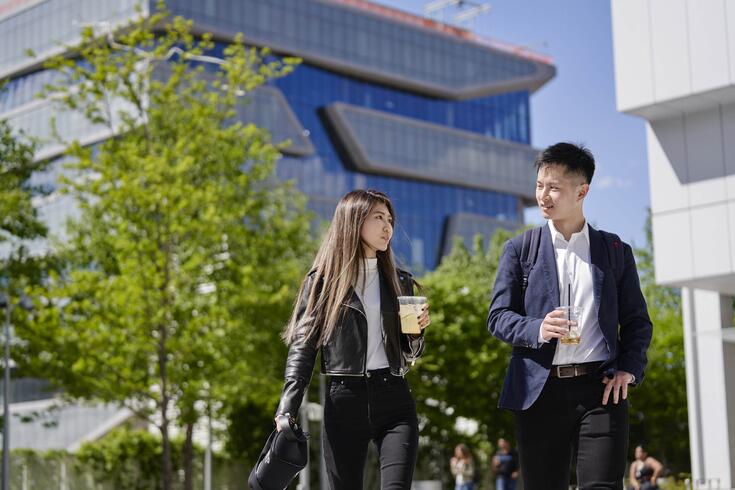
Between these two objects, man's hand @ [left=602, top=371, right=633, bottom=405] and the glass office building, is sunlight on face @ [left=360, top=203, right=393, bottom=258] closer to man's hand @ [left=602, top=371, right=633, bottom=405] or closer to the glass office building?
man's hand @ [left=602, top=371, right=633, bottom=405]

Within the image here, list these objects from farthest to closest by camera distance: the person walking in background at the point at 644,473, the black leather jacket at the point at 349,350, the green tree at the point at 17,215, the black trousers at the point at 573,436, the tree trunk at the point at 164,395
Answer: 1. the green tree at the point at 17,215
2. the tree trunk at the point at 164,395
3. the person walking in background at the point at 644,473
4. the black leather jacket at the point at 349,350
5. the black trousers at the point at 573,436

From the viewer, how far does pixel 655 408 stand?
138 feet

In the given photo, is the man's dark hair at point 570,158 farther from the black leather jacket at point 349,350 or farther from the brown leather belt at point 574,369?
the black leather jacket at point 349,350

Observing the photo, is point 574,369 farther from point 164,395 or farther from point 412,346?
point 164,395

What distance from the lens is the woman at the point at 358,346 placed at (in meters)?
5.65

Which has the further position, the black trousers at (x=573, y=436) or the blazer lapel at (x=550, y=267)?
the blazer lapel at (x=550, y=267)

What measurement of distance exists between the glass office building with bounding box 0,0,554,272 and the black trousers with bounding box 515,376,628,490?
67.1 m

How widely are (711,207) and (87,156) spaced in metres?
13.3

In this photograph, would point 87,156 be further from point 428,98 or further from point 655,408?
point 428,98

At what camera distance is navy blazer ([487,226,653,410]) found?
5090mm

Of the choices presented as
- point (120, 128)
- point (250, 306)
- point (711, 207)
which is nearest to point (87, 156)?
point (120, 128)

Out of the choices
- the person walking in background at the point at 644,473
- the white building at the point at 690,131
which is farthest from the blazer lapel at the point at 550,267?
the white building at the point at 690,131

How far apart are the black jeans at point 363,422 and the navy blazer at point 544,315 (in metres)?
0.56

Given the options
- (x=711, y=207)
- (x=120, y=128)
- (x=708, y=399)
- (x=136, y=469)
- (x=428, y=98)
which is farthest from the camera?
(x=428, y=98)
